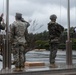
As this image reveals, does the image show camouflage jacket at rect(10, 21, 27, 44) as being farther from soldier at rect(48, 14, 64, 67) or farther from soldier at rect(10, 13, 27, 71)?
soldier at rect(48, 14, 64, 67)

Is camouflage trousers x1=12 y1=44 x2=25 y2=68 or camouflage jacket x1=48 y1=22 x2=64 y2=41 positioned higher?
camouflage jacket x1=48 y1=22 x2=64 y2=41

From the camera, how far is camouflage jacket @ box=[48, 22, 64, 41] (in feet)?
45.5

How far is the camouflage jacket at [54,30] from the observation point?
13.9m

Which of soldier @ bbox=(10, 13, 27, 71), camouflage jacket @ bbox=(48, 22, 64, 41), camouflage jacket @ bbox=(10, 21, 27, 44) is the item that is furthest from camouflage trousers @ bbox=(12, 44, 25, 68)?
camouflage jacket @ bbox=(48, 22, 64, 41)

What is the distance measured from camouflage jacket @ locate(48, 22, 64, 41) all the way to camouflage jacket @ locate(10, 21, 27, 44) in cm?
204

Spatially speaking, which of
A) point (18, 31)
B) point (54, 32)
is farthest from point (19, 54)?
point (54, 32)

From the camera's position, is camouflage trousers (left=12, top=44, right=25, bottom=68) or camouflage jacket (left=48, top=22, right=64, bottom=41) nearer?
camouflage trousers (left=12, top=44, right=25, bottom=68)

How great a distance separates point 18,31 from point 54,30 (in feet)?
7.79

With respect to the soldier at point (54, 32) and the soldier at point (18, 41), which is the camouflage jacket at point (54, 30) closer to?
the soldier at point (54, 32)

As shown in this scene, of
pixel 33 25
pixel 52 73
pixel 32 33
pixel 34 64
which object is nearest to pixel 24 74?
pixel 52 73

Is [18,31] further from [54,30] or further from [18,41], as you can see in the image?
[54,30]

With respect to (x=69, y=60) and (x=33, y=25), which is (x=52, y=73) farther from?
(x=33, y=25)

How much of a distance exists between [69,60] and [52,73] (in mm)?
2845

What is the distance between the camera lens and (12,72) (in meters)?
10.7
